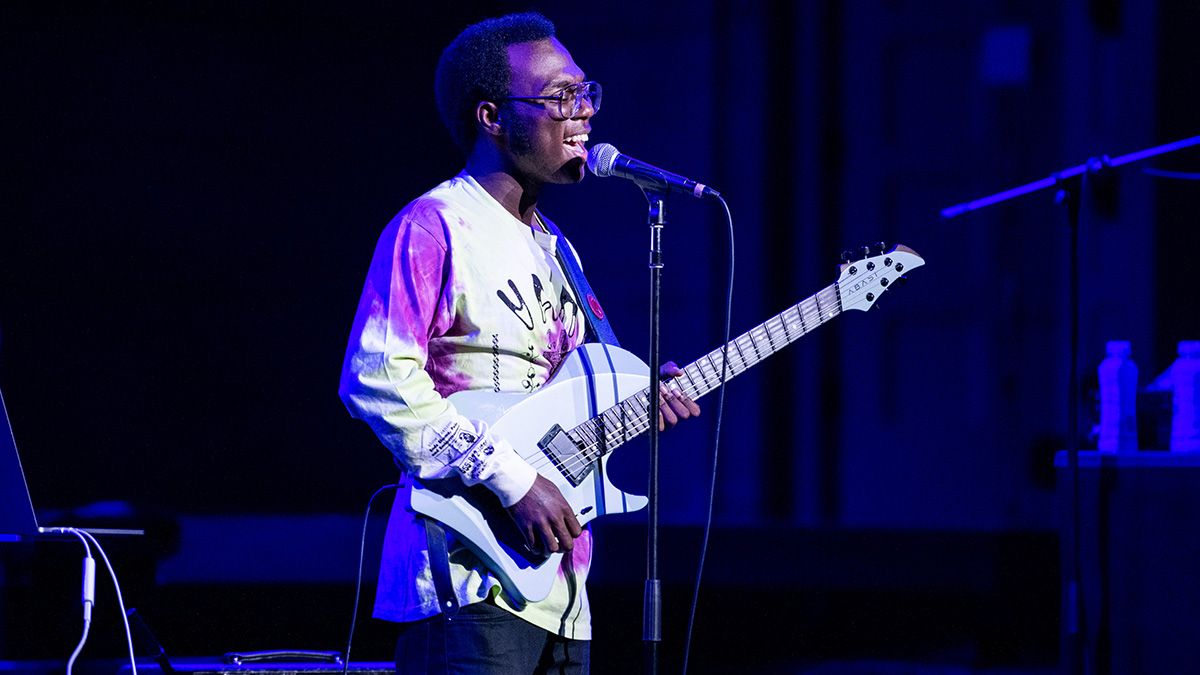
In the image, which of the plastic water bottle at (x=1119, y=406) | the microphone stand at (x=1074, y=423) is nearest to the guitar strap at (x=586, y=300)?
the microphone stand at (x=1074, y=423)

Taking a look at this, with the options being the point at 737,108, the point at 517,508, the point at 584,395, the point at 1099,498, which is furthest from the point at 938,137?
the point at 517,508

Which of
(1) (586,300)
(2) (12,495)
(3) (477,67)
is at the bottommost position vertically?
(2) (12,495)

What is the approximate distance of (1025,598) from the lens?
4379 mm

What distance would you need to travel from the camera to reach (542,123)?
2.65m

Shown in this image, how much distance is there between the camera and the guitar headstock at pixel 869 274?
9.33ft

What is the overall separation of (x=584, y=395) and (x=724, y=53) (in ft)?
7.68

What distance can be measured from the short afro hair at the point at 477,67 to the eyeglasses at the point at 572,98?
2.5 inches

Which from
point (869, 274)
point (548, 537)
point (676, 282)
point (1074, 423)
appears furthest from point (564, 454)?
point (676, 282)

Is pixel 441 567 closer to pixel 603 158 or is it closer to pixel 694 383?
pixel 694 383

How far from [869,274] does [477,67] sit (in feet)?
3.15

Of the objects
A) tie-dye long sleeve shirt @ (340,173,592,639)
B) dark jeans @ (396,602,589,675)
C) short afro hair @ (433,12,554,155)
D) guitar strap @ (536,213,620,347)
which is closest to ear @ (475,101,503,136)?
short afro hair @ (433,12,554,155)

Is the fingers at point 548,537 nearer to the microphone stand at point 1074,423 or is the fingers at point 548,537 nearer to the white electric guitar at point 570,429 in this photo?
the white electric guitar at point 570,429

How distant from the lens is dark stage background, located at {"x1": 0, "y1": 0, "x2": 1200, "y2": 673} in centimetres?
403

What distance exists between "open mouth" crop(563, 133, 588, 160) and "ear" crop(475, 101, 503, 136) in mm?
149
